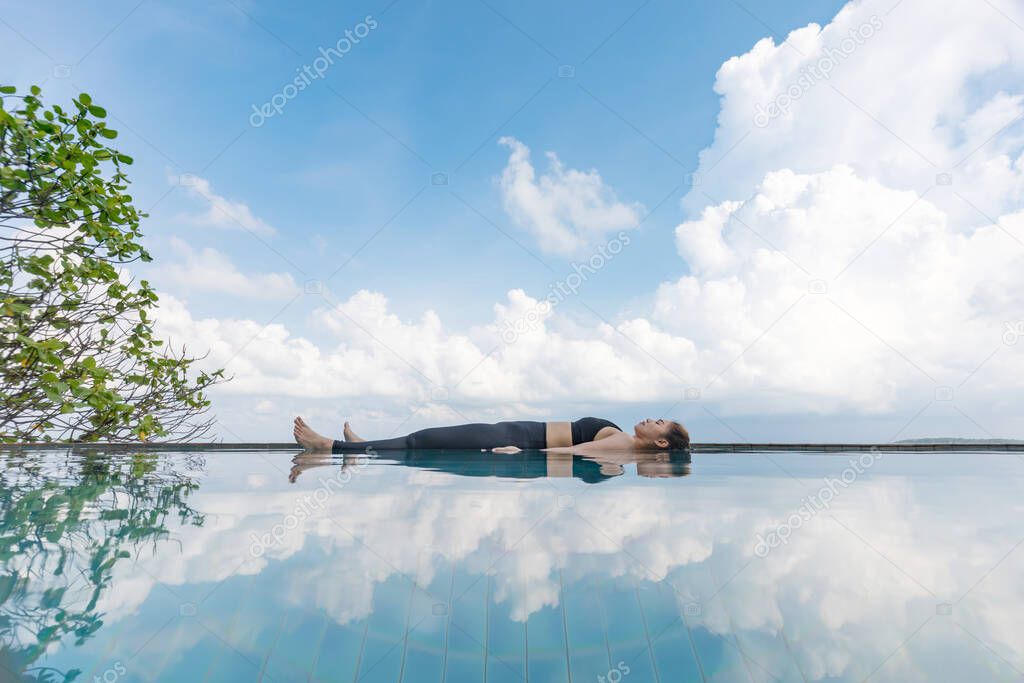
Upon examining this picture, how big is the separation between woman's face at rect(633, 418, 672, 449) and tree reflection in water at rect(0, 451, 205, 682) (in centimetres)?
448

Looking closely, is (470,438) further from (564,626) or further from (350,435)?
(564,626)

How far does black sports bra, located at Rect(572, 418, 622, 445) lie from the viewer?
661 cm

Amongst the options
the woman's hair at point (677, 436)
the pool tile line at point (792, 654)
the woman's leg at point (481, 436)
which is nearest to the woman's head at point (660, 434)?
the woman's hair at point (677, 436)

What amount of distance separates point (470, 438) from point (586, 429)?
1.38m

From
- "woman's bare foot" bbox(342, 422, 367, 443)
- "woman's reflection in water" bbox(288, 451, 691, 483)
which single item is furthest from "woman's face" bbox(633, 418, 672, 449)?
"woman's bare foot" bbox(342, 422, 367, 443)

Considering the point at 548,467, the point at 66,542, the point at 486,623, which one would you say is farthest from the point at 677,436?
the point at 66,542

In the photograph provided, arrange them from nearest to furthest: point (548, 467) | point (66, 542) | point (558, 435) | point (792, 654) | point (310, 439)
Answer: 1. point (792, 654)
2. point (66, 542)
3. point (548, 467)
4. point (310, 439)
5. point (558, 435)

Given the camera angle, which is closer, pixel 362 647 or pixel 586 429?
pixel 362 647

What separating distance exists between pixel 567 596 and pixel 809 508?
1782 millimetres

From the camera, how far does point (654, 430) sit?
6.37m

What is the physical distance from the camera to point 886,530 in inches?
87.2

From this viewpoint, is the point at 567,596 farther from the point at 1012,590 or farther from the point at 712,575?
the point at 1012,590

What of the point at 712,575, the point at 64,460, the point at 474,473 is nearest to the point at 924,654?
the point at 712,575

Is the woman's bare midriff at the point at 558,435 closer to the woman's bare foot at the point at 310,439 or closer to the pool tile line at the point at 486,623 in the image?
the woman's bare foot at the point at 310,439
